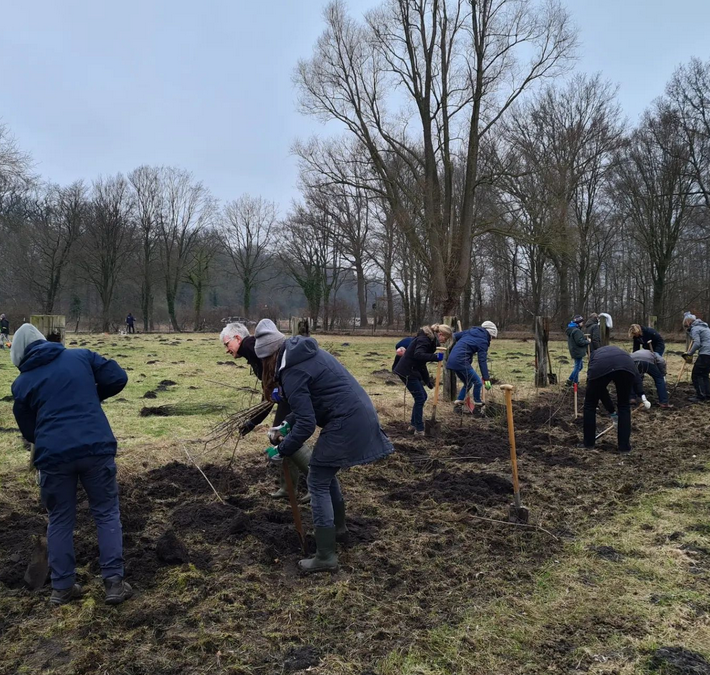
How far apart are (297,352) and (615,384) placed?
4.71m

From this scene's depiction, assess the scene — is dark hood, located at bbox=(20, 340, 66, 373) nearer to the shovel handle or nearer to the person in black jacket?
the shovel handle

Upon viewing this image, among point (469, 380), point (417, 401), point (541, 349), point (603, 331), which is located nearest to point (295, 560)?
point (417, 401)

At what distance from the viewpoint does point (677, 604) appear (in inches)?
135

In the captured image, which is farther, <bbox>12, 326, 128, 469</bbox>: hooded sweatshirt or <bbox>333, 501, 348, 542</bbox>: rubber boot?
<bbox>333, 501, 348, 542</bbox>: rubber boot

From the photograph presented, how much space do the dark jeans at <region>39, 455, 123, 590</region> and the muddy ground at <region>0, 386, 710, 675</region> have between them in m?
0.23

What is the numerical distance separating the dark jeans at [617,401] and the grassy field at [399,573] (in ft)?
0.91

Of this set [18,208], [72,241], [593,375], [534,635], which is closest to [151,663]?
[534,635]

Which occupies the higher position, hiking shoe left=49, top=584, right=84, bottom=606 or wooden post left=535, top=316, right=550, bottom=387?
wooden post left=535, top=316, right=550, bottom=387

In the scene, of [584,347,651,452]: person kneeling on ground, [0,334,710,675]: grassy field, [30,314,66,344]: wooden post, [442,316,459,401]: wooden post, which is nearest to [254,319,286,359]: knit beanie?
[0,334,710,675]: grassy field

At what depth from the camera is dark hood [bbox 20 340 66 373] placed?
137 inches

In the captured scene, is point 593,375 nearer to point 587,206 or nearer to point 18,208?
point 587,206

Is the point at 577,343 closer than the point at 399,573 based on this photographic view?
No

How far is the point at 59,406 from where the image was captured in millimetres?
3398

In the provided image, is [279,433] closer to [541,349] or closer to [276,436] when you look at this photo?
[276,436]
